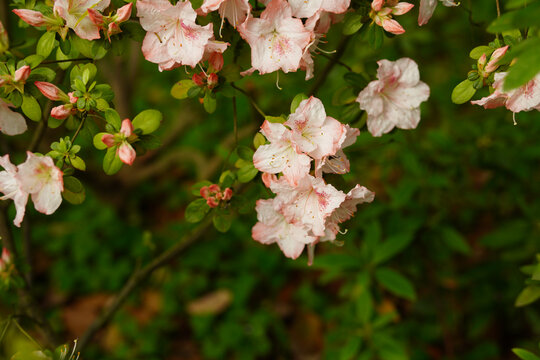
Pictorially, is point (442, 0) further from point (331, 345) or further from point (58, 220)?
point (58, 220)

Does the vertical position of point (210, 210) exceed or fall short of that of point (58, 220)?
it exceeds it

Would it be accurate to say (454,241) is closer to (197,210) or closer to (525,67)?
(197,210)

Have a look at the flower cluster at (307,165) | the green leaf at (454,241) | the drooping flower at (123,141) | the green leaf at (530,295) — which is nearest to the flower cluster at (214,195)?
the flower cluster at (307,165)

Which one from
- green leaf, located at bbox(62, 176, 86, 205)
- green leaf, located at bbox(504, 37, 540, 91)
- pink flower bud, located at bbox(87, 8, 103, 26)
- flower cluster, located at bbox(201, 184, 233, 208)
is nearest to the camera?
green leaf, located at bbox(504, 37, 540, 91)

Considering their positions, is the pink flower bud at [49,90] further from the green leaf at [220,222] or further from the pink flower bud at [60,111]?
the green leaf at [220,222]

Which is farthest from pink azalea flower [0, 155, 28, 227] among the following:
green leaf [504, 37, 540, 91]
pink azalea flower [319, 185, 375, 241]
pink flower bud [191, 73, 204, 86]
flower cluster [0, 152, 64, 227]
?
green leaf [504, 37, 540, 91]

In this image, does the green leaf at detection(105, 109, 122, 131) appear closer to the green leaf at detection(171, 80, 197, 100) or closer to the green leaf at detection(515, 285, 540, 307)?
the green leaf at detection(171, 80, 197, 100)

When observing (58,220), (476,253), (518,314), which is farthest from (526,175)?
(58,220)
